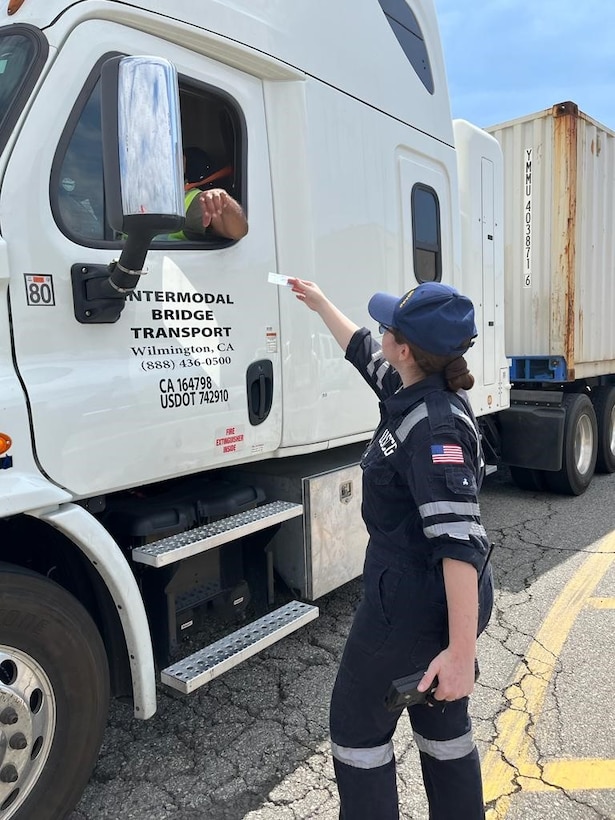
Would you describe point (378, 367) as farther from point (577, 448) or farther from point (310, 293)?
point (577, 448)

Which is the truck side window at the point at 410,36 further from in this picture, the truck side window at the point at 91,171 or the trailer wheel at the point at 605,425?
the trailer wheel at the point at 605,425

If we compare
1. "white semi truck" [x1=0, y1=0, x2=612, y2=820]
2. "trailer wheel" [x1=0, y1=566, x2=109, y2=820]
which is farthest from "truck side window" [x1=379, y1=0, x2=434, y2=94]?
"trailer wheel" [x1=0, y1=566, x2=109, y2=820]

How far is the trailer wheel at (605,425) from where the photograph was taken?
7.39 metres

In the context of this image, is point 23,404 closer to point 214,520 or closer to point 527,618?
point 214,520

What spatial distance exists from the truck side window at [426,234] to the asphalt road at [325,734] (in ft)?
6.43

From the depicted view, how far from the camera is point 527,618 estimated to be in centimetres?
404

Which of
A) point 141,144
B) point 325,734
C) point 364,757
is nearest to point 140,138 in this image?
point 141,144

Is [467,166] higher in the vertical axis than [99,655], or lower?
higher

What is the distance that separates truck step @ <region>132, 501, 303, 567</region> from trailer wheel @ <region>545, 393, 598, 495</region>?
4.31 metres

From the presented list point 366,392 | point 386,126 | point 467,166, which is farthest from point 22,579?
point 467,166

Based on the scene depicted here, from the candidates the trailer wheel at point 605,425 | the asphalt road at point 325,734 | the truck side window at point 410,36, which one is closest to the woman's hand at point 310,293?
the asphalt road at point 325,734

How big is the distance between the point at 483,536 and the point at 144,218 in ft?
3.85

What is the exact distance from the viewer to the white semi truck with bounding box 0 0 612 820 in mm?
2031

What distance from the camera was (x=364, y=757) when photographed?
1909mm
